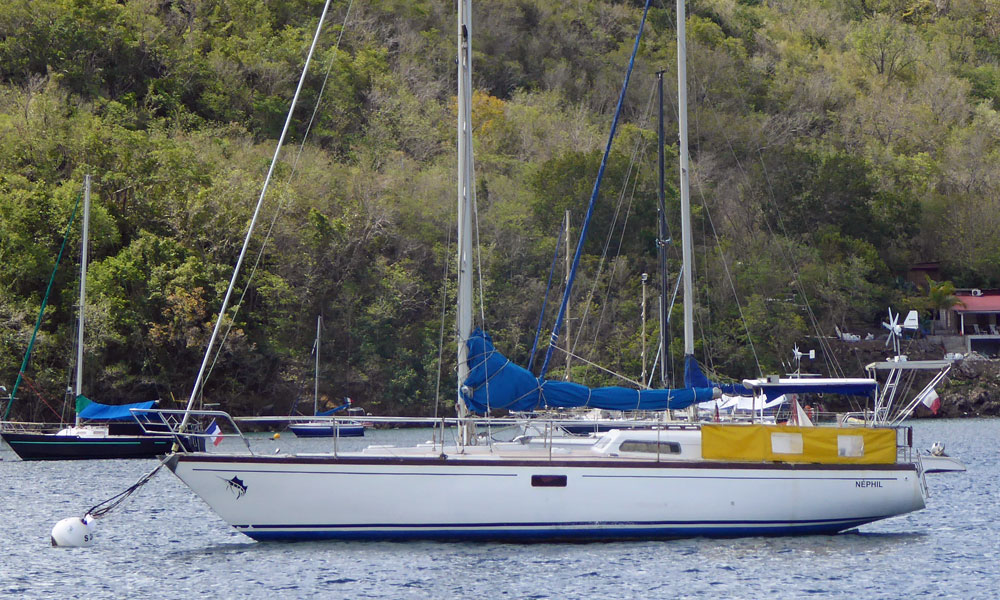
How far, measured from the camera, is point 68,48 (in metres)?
70.6

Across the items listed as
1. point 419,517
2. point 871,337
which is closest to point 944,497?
point 419,517

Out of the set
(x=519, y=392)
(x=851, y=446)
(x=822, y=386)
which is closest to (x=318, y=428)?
(x=519, y=392)

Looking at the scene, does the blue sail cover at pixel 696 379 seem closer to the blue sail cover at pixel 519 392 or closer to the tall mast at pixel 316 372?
the blue sail cover at pixel 519 392

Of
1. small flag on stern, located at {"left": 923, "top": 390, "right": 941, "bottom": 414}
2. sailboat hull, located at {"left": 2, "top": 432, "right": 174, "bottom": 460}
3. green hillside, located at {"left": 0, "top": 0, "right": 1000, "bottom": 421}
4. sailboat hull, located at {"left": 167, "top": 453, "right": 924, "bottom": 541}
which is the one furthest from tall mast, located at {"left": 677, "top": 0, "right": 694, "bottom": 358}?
sailboat hull, located at {"left": 2, "top": 432, "right": 174, "bottom": 460}

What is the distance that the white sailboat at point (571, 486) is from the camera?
18141 mm

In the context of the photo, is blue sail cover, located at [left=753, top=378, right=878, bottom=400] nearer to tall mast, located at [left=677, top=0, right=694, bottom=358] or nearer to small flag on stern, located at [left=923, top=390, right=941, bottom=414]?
small flag on stern, located at [left=923, top=390, right=941, bottom=414]

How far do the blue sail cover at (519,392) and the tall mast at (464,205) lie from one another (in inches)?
6.8

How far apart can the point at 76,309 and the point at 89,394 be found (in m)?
4.02

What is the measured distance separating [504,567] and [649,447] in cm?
350

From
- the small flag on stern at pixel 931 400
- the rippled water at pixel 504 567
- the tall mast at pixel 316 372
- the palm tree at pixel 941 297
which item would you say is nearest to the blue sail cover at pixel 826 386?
the small flag on stern at pixel 931 400

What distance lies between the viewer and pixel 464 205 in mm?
20156

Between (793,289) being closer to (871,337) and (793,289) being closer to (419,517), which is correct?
(871,337)

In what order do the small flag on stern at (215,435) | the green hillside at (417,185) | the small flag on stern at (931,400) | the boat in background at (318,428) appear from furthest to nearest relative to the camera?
the green hillside at (417,185) < the boat in background at (318,428) < the small flag on stern at (931,400) < the small flag on stern at (215,435)

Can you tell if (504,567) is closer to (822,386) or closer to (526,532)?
(526,532)
